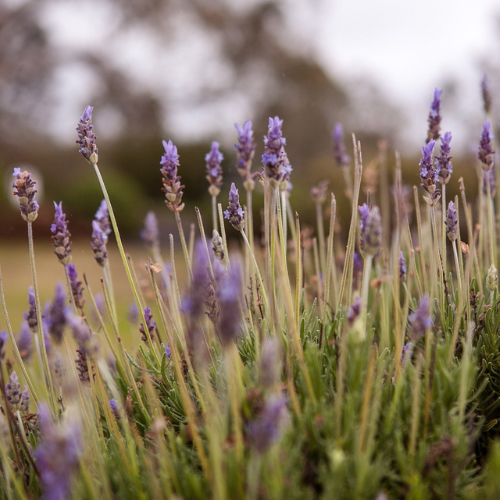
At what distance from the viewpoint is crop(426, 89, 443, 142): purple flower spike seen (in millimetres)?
1786

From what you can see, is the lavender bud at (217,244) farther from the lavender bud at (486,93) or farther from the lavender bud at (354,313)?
the lavender bud at (486,93)

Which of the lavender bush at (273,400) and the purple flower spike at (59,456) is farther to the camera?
the lavender bush at (273,400)

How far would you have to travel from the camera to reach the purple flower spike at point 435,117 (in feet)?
5.86

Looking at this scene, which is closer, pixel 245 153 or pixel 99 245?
pixel 245 153

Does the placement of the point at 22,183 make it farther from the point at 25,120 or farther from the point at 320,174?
the point at 25,120

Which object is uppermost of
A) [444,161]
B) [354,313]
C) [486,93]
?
[486,93]

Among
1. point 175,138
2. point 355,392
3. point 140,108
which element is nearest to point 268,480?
point 355,392

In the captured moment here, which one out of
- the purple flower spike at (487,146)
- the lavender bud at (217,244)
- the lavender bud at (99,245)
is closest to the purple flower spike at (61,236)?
the lavender bud at (99,245)

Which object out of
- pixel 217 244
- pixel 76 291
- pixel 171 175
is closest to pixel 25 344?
pixel 76 291

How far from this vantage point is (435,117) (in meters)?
1.82

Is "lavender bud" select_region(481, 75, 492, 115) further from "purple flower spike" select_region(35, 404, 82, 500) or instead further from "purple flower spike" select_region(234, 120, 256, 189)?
"purple flower spike" select_region(35, 404, 82, 500)

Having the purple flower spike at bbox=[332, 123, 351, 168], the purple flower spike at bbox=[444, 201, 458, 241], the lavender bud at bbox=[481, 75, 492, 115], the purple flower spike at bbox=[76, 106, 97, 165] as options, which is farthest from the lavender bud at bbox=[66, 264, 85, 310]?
the lavender bud at bbox=[481, 75, 492, 115]

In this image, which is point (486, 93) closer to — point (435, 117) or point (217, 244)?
point (435, 117)

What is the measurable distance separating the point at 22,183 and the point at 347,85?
17975mm
